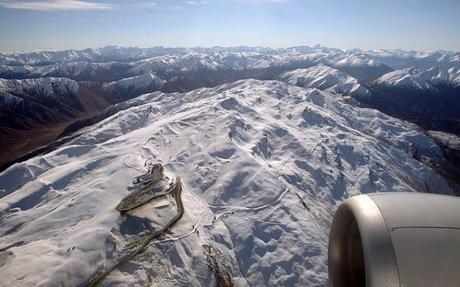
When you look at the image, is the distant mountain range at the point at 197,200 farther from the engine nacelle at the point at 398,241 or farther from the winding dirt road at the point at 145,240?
the engine nacelle at the point at 398,241

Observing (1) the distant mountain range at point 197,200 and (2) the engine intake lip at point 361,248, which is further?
(1) the distant mountain range at point 197,200

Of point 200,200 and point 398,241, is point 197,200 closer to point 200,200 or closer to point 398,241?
point 200,200

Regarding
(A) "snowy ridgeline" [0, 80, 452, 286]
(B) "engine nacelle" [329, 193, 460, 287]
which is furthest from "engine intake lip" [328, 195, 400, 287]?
(A) "snowy ridgeline" [0, 80, 452, 286]

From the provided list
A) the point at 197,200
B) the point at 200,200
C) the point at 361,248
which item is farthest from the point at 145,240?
the point at 361,248

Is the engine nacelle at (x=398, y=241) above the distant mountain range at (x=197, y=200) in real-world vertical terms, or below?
above

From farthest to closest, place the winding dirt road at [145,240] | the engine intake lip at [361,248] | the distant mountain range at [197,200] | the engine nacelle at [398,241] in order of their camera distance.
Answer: the distant mountain range at [197,200] < the winding dirt road at [145,240] < the engine intake lip at [361,248] < the engine nacelle at [398,241]

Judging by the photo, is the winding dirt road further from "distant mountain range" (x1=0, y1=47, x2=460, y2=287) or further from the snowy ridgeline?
the snowy ridgeline

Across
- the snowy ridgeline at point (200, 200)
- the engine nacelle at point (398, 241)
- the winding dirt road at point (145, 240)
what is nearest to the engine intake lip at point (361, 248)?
the engine nacelle at point (398, 241)
